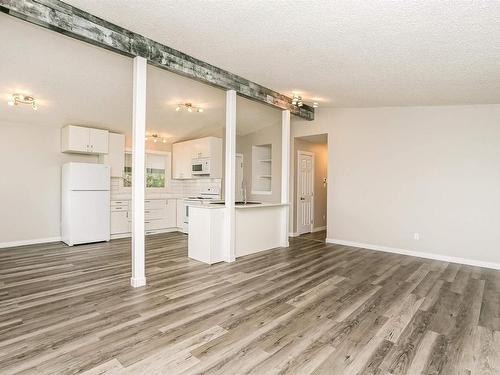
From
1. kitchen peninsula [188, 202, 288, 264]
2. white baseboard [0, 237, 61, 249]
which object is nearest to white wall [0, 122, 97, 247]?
white baseboard [0, 237, 61, 249]

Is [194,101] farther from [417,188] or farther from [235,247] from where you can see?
[417,188]

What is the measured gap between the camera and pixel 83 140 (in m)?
5.89

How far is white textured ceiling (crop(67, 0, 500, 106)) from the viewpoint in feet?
8.02

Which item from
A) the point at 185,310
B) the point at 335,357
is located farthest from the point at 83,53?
the point at 335,357

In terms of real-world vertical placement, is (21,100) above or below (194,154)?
above

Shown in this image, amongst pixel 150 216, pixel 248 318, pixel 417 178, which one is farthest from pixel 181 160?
pixel 248 318

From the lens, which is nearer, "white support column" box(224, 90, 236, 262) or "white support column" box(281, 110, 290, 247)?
"white support column" box(224, 90, 236, 262)

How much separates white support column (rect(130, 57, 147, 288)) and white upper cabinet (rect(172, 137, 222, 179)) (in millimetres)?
3611

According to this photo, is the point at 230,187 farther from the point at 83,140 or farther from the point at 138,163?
the point at 83,140

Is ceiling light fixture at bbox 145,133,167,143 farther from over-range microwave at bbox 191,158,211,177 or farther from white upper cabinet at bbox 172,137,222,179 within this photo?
over-range microwave at bbox 191,158,211,177

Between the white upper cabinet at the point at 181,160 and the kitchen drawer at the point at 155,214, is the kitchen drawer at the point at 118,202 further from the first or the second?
the white upper cabinet at the point at 181,160

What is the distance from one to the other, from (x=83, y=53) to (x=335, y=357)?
14.1 feet

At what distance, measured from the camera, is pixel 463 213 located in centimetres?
478

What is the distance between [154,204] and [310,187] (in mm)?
4013
